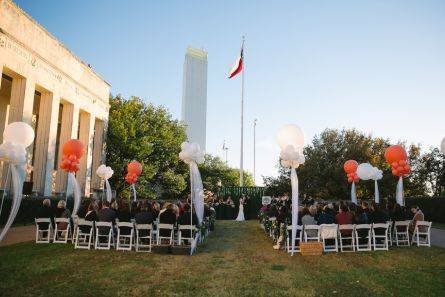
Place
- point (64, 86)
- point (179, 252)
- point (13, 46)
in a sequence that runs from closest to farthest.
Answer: point (179, 252), point (13, 46), point (64, 86)

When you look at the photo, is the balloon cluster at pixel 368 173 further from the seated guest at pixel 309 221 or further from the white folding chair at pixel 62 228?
the white folding chair at pixel 62 228

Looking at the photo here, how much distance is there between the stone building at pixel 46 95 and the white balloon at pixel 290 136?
48.8 feet

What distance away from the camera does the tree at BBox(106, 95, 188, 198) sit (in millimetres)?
33406

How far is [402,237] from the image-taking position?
42.4 feet

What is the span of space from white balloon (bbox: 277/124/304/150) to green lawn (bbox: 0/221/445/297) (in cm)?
343

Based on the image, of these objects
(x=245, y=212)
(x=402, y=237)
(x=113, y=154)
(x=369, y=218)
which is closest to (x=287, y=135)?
(x=369, y=218)

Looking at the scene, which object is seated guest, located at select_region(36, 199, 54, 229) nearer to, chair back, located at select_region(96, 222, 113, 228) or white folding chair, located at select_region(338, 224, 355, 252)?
chair back, located at select_region(96, 222, 113, 228)


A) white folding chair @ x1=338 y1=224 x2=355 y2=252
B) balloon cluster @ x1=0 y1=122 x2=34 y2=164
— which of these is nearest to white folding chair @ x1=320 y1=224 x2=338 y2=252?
white folding chair @ x1=338 y1=224 x2=355 y2=252

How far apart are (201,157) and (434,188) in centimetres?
3164

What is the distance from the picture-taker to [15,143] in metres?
9.16

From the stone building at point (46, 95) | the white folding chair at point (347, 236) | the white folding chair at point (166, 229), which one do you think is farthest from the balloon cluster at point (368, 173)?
the stone building at point (46, 95)

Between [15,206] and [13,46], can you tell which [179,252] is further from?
[13,46]

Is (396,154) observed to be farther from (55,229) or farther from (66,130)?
(66,130)

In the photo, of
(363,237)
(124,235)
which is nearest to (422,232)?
(363,237)
